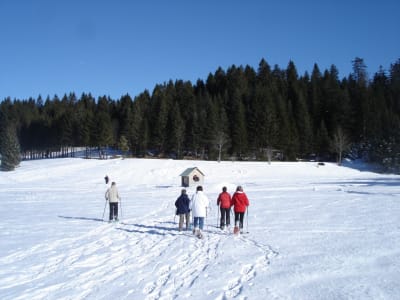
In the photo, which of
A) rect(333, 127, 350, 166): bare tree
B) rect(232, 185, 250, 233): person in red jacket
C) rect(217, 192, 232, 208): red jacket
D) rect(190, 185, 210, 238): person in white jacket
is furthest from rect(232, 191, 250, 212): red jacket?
rect(333, 127, 350, 166): bare tree

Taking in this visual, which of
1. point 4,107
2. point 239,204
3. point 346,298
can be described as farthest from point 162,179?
point 4,107

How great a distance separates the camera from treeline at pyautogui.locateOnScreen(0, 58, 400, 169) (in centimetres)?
7062

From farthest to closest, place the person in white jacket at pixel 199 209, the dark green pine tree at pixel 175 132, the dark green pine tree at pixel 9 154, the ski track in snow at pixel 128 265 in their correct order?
1. the dark green pine tree at pixel 175 132
2. the dark green pine tree at pixel 9 154
3. the person in white jacket at pixel 199 209
4. the ski track in snow at pixel 128 265

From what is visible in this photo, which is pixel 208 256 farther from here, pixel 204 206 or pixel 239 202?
pixel 239 202

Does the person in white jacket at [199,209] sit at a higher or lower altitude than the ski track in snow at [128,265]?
higher

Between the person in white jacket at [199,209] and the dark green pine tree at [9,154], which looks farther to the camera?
the dark green pine tree at [9,154]

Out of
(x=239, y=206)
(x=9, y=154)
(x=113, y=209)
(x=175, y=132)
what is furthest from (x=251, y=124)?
(x=239, y=206)

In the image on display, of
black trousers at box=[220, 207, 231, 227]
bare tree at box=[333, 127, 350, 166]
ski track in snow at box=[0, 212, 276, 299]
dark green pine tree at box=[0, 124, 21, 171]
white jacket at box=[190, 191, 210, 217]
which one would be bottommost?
ski track in snow at box=[0, 212, 276, 299]

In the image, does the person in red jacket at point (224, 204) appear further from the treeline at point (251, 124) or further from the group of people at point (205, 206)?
the treeline at point (251, 124)

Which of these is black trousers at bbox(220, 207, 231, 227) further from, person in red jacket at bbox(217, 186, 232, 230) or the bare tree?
the bare tree

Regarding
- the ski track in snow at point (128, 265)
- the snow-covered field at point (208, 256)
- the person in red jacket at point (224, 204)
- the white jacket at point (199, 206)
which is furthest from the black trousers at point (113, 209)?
the person in red jacket at point (224, 204)

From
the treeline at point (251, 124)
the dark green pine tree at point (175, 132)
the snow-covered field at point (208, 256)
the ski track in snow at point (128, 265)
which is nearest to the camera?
the snow-covered field at point (208, 256)

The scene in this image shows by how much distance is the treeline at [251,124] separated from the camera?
232 feet

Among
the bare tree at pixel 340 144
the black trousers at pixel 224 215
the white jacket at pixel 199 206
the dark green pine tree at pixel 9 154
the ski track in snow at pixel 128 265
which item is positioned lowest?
the ski track in snow at pixel 128 265
